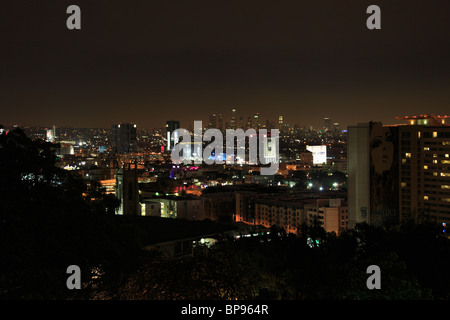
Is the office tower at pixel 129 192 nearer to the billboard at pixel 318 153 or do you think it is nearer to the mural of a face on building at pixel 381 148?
the mural of a face on building at pixel 381 148

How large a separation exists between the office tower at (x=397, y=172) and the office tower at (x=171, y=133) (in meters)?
61.9

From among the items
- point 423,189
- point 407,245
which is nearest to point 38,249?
point 407,245

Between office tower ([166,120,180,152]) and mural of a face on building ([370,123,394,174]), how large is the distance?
6207 cm

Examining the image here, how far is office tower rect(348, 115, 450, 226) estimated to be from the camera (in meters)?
18.6

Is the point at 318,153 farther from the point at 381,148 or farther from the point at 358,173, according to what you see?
the point at 358,173

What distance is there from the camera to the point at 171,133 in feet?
279

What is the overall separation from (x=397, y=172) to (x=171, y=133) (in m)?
67.5

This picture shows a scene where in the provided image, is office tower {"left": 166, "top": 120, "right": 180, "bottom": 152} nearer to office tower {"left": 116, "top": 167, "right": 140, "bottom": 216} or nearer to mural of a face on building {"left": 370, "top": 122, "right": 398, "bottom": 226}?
mural of a face on building {"left": 370, "top": 122, "right": 398, "bottom": 226}

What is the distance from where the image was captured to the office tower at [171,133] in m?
82.0

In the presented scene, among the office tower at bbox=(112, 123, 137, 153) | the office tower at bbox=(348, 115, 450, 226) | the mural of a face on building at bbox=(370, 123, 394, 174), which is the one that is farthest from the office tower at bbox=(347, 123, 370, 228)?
the office tower at bbox=(112, 123, 137, 153)

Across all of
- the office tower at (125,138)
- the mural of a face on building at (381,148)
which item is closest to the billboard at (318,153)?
the office tower at (125,138)

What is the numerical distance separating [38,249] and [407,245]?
656cm
